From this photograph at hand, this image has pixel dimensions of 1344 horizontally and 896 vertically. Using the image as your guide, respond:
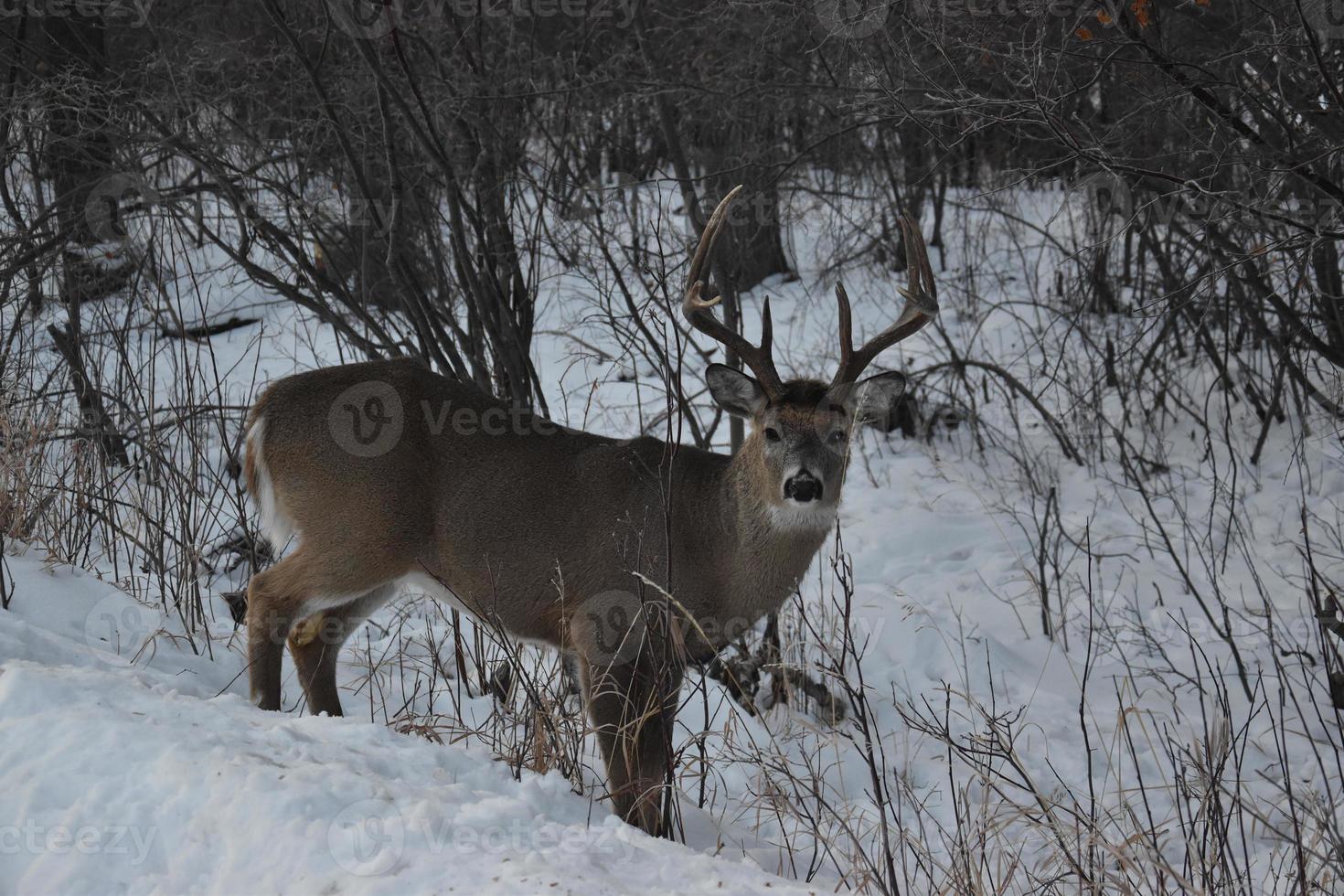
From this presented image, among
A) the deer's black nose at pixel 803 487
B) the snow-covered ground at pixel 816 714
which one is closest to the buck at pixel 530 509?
the deer's black nose at pixel 803 487

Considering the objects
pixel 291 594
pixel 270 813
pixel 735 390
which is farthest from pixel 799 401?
pixel 270 813

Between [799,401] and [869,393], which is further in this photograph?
[869,393]

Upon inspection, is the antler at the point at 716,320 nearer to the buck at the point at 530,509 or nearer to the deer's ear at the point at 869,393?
the buck at the point at 530,509

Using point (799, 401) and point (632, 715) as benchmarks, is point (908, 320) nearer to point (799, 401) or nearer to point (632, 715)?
point (799, 401)

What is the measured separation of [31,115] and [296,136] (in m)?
1.57

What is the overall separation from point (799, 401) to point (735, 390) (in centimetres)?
26

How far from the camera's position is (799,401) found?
442 cm

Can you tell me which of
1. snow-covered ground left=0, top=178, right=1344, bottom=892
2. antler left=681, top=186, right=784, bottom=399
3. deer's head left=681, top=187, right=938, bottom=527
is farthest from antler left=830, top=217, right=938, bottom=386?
snow-covered ground left=0, top=178, right=1344, bottom=892

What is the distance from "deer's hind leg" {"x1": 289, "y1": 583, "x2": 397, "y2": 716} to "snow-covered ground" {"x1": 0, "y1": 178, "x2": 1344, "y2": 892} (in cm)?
19

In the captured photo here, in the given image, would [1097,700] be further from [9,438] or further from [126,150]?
[126,150]

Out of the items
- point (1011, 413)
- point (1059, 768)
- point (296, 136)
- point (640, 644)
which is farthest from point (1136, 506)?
point (296, 136)

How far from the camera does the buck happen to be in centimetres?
427

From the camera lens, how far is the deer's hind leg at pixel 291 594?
4.27 metres

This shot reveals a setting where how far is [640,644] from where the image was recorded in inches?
160
